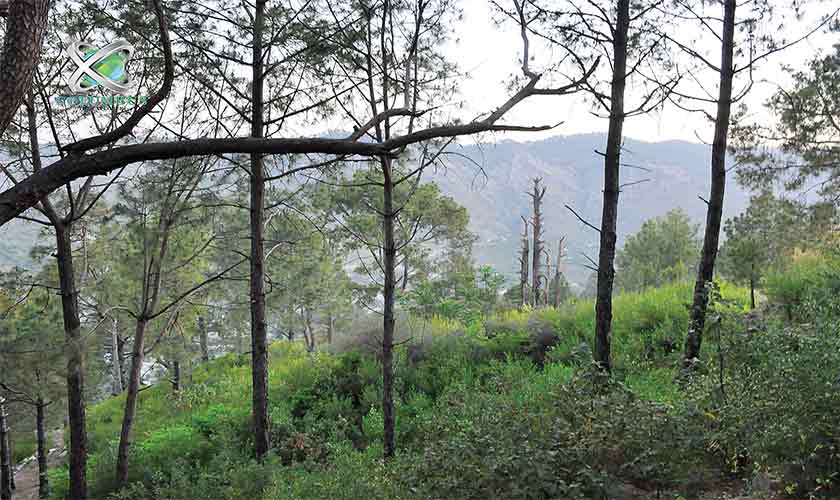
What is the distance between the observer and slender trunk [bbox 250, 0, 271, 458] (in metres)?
7.41

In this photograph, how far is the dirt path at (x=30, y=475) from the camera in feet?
44.2

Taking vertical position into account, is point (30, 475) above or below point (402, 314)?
below

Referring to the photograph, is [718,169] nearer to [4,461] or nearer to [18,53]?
[18,53]

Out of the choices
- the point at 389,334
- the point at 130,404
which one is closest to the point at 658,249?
the point at 389,334

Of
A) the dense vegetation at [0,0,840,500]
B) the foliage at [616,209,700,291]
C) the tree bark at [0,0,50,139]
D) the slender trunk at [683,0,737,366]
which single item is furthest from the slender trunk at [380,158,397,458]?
the foliage at [616,209,700,291]

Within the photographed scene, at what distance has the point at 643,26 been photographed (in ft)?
22.0

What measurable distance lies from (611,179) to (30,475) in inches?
734


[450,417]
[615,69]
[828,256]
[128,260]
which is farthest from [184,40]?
[128,260]

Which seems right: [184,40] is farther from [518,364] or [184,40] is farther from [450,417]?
[518,364]

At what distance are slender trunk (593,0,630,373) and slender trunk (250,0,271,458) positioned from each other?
4.56m

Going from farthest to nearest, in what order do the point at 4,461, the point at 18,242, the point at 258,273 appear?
the point at 18,242
the point at 4,461
the point at 258,273

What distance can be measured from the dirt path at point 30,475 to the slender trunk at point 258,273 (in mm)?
8449

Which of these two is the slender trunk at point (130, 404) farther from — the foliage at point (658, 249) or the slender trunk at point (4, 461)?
the foliage at point (658, 249)

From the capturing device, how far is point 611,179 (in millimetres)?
6305
